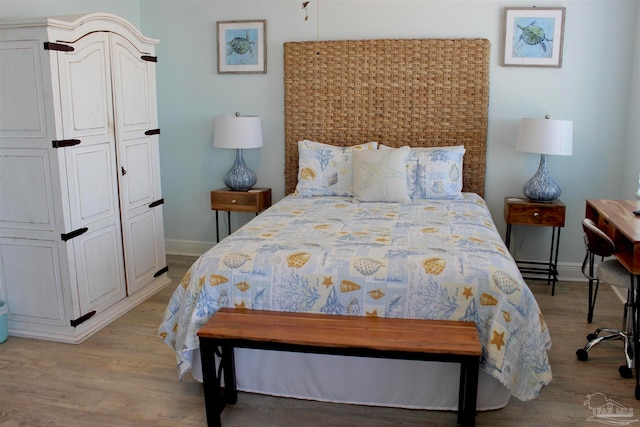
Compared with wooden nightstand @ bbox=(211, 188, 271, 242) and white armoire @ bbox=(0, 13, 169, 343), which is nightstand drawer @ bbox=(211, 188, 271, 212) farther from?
white armoire @ bbox=(0, 13, 169, 343)

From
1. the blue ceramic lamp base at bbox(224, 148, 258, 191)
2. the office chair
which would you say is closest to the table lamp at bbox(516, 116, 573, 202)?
the office chair

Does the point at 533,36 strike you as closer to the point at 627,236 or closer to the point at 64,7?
the point at 627,236

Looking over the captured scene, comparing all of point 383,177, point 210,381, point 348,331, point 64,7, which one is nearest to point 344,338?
point 348,331

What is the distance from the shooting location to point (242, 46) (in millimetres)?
4711

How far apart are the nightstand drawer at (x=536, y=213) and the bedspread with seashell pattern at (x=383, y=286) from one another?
1186mm

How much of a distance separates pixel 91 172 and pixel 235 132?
1286 millimetres

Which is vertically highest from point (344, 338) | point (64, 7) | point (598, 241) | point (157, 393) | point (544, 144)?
point (64, 7)

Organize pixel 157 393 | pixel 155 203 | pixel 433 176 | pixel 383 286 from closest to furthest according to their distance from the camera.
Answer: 1. pixel 383 286
2. pixel 157 393
3. pixel 433 176
4. pixel 155 203

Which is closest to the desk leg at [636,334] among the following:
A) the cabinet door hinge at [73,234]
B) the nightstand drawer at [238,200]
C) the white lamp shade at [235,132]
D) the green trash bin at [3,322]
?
the nightstand drawer at [238,200]

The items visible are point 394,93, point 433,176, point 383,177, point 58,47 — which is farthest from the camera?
point 394,93

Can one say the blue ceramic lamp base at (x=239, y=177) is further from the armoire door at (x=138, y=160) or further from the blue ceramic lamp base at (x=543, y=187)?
the blue ceramic lamp base at (x=543, y=187)

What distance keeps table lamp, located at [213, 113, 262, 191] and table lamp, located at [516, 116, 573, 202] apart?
200cm

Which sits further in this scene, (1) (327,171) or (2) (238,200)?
(2) (238,200)

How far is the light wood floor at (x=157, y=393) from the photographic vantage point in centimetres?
263
